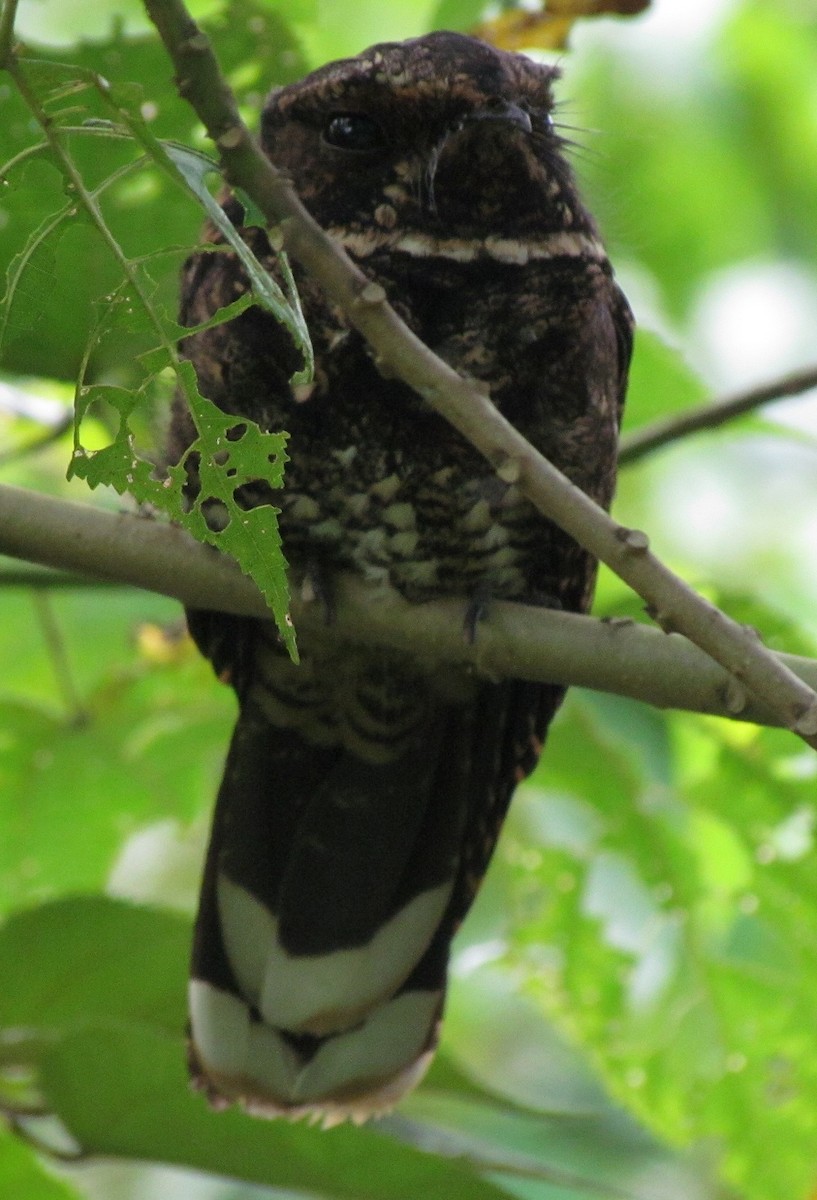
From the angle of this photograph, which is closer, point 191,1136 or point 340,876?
point 191,1136

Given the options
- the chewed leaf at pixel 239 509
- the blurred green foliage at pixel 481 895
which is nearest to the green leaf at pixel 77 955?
the blurred green foliage at pixel 481 895

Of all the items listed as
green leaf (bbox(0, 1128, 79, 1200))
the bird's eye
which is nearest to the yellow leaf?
the bird's eye

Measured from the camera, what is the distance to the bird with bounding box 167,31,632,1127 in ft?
7.27

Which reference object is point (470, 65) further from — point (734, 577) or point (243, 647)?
point (734, 577)

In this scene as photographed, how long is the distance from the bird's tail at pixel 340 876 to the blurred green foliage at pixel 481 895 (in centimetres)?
15

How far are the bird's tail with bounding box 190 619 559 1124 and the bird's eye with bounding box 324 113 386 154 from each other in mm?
792

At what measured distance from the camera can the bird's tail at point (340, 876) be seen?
2.62m

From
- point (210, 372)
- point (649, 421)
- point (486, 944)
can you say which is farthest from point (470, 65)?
point (486, 944)

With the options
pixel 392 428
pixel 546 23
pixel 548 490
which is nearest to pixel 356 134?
pixel 392 428

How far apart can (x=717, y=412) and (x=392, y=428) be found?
1.77ft

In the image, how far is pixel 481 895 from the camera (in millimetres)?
3467

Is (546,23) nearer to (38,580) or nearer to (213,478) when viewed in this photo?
(38,580)

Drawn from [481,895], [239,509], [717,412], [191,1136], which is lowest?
[191,1136]

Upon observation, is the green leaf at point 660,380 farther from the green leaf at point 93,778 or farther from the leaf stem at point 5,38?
the leaf stem at point 5,38
